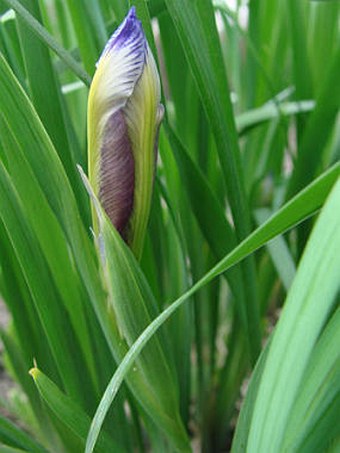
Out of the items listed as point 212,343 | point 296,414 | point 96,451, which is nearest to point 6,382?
point 212,343

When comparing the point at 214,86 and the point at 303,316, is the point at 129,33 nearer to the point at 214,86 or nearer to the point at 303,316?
the point at 214,86

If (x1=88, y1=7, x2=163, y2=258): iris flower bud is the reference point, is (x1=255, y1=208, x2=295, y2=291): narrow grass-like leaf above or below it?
below

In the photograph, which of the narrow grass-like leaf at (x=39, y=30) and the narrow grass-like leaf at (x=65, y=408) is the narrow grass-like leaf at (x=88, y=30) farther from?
the narrow grass-like leaf at (x=65, y=408)

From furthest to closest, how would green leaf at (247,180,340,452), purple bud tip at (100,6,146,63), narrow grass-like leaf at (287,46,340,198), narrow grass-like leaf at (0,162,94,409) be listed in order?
narrow grass-like leaf at (287,46,340,198), narrow grass-like leaf at (0,162,94,409), purple bud tip at (100,6,146,63), green leaf at (247,180,340,452)

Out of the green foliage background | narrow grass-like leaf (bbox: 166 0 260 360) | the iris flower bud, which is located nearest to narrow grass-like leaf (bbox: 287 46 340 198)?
the green foliage background

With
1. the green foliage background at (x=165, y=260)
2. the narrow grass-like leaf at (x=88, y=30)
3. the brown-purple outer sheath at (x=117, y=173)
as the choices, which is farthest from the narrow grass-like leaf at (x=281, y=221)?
the narrow grass-like leaf at (x=88, y=30)

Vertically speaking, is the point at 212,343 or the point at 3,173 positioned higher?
the point at 3,173

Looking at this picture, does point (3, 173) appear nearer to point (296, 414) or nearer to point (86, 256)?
point (86, 256)

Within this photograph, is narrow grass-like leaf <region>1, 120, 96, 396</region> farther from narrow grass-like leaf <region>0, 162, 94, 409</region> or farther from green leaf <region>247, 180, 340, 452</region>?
green leaf <region>247, 180, 340, 452</region>
